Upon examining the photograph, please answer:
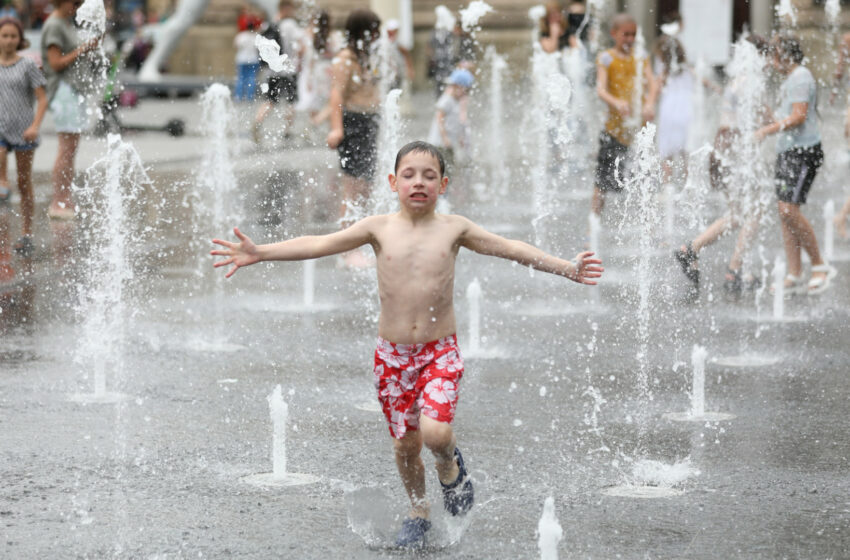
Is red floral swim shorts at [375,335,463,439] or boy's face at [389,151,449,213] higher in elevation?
boy's face at [389,151,449,213]

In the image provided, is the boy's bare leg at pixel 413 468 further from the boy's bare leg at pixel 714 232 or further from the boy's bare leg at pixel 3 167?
the boy's bare leg at pixel 3 167

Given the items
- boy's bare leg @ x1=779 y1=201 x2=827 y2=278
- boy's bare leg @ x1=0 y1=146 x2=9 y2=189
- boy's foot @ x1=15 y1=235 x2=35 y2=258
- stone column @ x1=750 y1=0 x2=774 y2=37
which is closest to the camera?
boy's bare leg @ x1=779 y1=201 x2=827 y2=278

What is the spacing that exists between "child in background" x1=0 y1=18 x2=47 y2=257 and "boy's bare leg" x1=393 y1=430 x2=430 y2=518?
259 inches

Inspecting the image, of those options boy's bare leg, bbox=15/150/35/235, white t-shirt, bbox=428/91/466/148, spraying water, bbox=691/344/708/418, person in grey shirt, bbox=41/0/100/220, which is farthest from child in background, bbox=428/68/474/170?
spraying water, bbox=691/344/708/418

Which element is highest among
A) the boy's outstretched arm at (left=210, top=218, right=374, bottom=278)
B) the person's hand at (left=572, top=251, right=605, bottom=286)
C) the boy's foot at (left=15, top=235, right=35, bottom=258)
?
the boy's foot at (left=15, top=235, right=35, bottom=258)

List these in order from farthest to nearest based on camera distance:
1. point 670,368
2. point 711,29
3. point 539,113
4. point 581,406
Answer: point 711,29
point 539,113
point 670,368
point 581,406

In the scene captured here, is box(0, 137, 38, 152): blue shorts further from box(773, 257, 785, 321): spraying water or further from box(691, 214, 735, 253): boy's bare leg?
box(773, 257, 785, 321): spraying water

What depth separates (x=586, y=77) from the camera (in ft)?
→ 61.9

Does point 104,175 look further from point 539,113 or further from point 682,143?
point 539,113

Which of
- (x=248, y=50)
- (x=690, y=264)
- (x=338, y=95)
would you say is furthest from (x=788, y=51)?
(x=248, y=50)

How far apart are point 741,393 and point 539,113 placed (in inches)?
565

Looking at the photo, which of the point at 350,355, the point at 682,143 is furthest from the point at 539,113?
the point at 350,355

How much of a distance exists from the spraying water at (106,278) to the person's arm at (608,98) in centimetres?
354

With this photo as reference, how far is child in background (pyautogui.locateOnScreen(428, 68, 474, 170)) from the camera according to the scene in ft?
50.9
